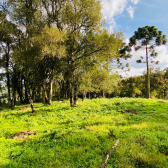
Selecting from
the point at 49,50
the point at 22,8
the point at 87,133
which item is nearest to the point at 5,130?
the point at 87,133

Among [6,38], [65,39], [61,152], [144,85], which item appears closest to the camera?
[61,152]

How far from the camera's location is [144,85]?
50.5 m

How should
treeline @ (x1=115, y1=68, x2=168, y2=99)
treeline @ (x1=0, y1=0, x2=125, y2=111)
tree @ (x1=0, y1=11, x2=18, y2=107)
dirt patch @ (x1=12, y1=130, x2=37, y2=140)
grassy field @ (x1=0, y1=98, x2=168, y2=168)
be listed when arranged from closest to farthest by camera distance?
grassy field @ (x1=0, y1=98, x2=168, y2=168) → dirt patch @ (x1=12, y1=130, x2=37, y2=140) → treeline @ (x1=0, y1=0, x2=125, y2=111) → tree @ (x1=0, y1=11, x2=18, y2=107) → treeline @ (x1=115, y1=68, x2=168, y2=99)

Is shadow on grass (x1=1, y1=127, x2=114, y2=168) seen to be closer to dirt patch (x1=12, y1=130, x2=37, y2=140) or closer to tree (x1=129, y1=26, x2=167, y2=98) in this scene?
dirt patch (x1=12, y1=130, x2=37, y2=140)

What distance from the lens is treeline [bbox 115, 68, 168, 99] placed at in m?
47.0

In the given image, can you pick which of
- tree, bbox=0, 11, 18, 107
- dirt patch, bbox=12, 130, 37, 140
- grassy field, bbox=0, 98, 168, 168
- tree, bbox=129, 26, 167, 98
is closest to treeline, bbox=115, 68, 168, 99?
tree, bbox=129, 26, 167, 98

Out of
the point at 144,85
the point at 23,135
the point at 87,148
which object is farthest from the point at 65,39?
the point at 144,85

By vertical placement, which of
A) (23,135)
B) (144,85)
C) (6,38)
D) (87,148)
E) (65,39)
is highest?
(6,38)

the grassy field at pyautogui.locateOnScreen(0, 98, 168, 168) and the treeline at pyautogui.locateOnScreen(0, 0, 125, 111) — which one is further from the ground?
the treeline at pyautogui.locateOnScreen(0, 0, 125, 111)

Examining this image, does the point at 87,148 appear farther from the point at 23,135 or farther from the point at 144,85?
the point at 144,85

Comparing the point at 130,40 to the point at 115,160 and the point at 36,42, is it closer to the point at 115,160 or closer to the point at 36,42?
the point at 36,42

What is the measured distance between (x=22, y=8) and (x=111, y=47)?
489 inches

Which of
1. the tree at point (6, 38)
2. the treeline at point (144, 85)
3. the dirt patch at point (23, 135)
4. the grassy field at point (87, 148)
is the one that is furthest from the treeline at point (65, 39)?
the treeline at point (144, 85)

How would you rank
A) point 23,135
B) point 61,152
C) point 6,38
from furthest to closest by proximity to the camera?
1. point 6,38
2. point 23,135
3. point 61,152
